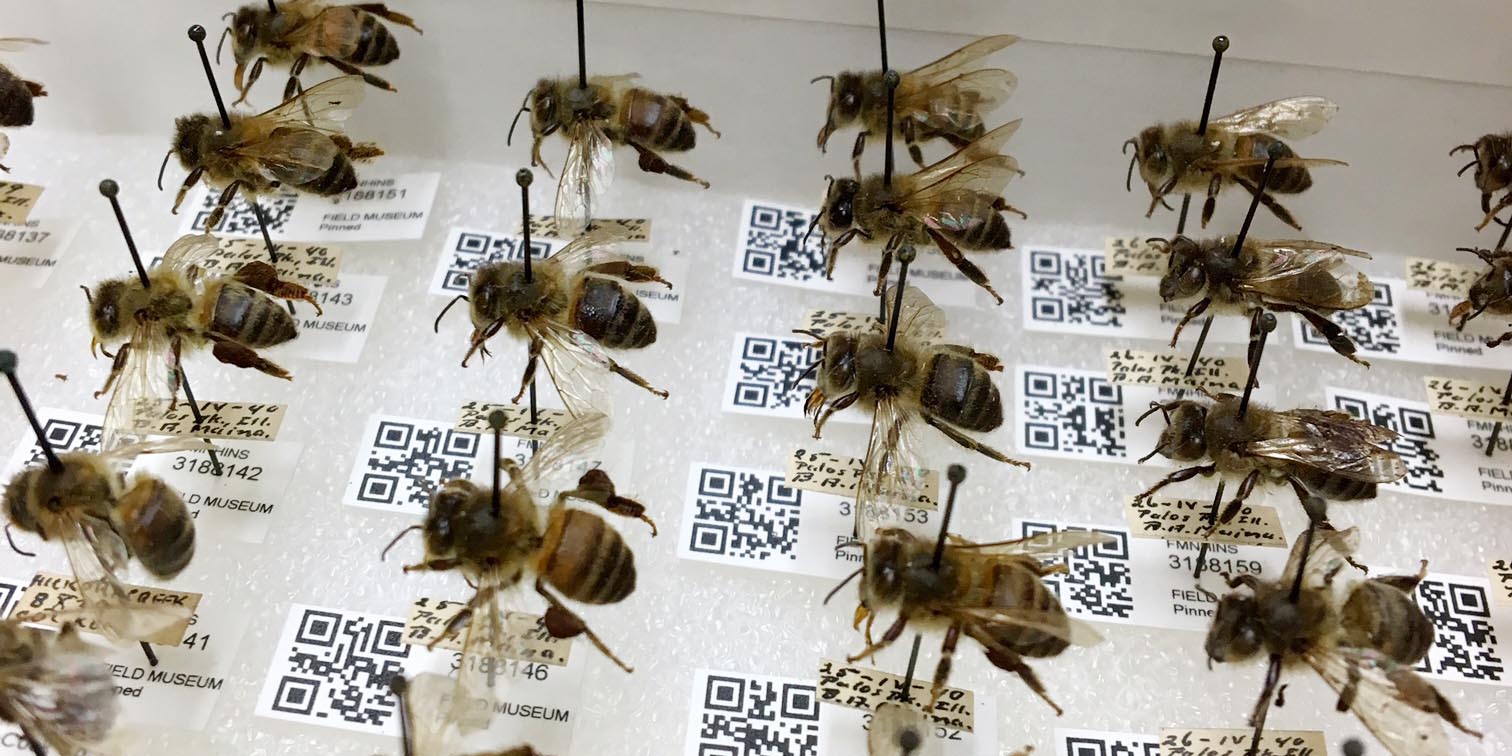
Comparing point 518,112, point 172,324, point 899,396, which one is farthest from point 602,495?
point 518,112

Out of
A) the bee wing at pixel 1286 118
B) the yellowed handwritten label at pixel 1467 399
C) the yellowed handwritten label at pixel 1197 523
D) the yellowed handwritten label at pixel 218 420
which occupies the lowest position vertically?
the yellowed handwritten label at pixel 1197 523

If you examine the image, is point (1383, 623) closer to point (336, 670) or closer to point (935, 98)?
point (935, 98)

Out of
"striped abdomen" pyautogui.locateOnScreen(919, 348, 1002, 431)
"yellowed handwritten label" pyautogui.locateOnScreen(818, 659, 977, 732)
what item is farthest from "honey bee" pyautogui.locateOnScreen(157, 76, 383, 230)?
"yellowed handwritten label" pyautogui.locateOnScreen(818, 659, 977, 732)

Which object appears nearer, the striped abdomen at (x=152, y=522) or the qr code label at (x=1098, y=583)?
the striped abdomen at (x=152, y=522)

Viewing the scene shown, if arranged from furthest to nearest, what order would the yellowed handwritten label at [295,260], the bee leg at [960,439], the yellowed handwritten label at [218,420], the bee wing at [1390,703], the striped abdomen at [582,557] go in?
the yellowed handwritten label at [295,260]
the yellowed handwritten label at [218,420]
the bee leg at [960,439]
the striped abdomen at [582,557]
the bee wing at [1390,703]

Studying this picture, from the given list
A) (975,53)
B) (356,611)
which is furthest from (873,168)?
(356,611)

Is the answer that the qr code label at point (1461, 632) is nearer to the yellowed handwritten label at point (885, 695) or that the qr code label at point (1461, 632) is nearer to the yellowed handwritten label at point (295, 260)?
the yellowed handwritten label at point (885, 695)

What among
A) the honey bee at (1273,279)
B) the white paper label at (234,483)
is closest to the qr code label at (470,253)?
the white paper label at (234,483)
